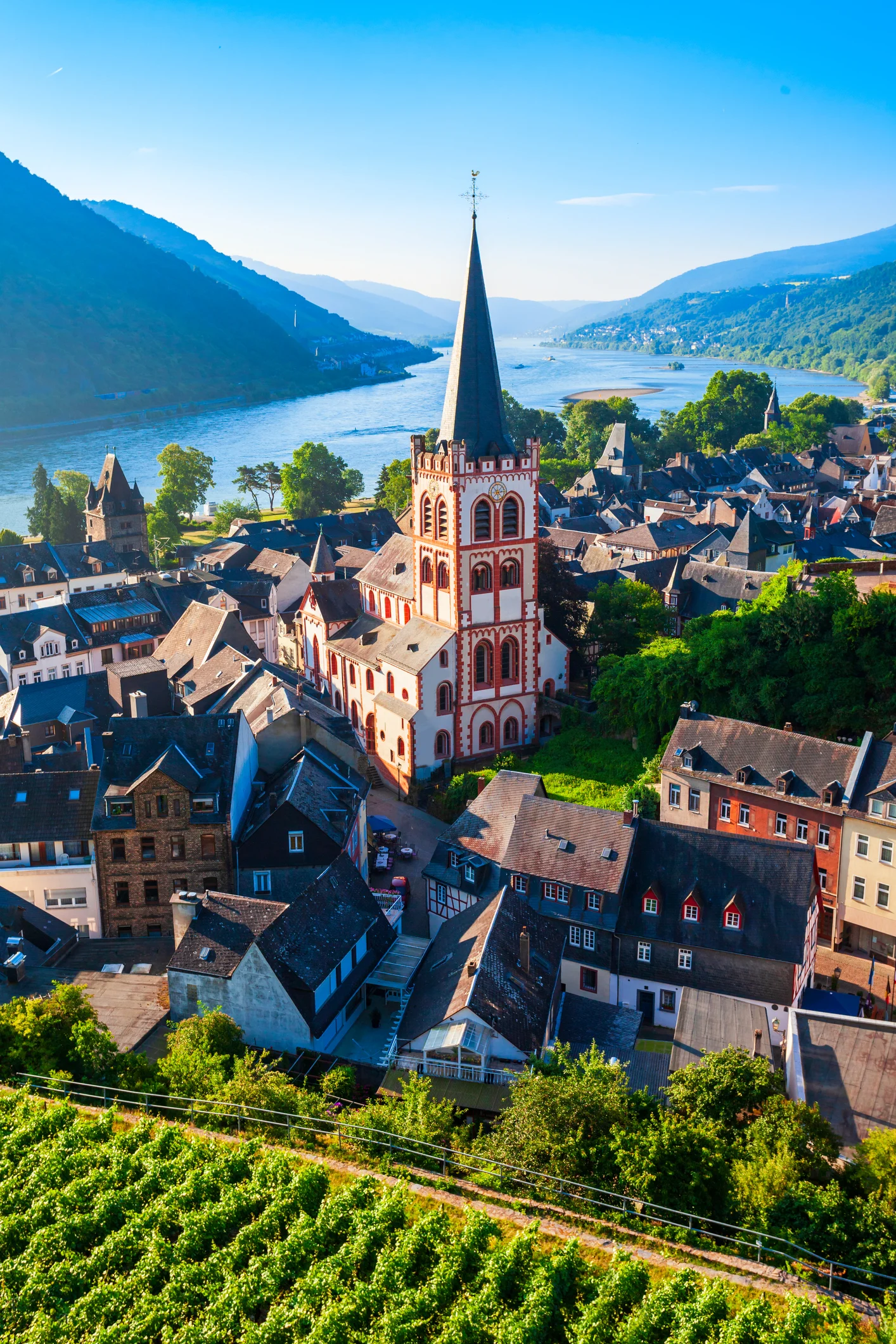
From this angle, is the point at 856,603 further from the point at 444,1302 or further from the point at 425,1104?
the point at 444,1302

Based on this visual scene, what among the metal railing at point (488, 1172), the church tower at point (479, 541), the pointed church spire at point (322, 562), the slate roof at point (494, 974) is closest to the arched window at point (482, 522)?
the church tower at point (479, 541)

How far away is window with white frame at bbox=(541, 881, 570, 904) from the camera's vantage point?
40.2m

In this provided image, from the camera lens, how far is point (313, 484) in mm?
135250

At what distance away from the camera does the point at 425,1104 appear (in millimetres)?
27938

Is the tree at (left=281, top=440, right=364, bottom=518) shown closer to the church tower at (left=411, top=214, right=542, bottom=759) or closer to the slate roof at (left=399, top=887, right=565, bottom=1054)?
the church tower at (left=411, top=214, right=542, bottom=759)

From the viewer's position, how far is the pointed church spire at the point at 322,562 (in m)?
91.4

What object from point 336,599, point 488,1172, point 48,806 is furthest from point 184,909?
point 336,599

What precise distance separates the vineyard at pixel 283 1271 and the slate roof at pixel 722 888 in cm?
1645

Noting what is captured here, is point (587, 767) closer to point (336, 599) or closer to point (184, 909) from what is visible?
point (336, 599)

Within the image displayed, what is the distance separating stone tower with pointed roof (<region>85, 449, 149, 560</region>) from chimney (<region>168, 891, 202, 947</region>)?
235 feet

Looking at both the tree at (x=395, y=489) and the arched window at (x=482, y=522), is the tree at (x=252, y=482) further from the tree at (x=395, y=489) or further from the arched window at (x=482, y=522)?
the arched window at (x=482, y=522)

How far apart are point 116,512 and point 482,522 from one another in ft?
184

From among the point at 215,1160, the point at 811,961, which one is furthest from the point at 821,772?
the point at 215,1160

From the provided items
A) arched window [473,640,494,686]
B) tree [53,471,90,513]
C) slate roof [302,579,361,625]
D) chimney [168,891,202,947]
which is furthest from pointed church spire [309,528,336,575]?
chimney [168,891,202,947]
